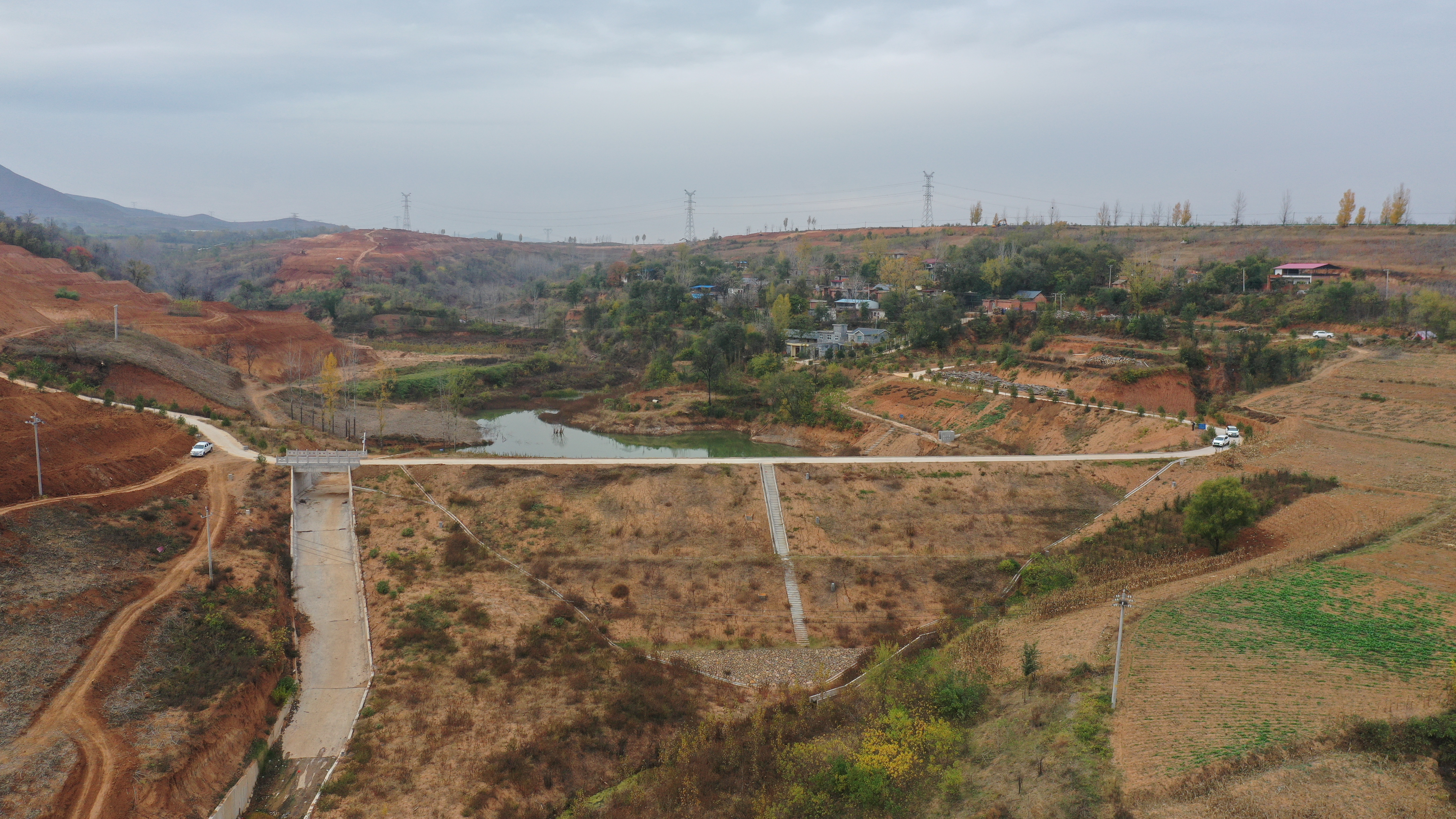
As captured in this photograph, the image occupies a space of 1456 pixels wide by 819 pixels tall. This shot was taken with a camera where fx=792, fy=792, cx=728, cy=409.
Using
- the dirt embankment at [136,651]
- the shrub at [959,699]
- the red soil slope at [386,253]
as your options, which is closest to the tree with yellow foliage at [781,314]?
the dirt embankment at [136,651]

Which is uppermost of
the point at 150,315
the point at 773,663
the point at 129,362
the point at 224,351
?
the point at 150,315

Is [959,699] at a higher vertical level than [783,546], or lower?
higher

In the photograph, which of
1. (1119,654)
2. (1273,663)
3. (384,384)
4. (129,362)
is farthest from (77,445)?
(1273,663)

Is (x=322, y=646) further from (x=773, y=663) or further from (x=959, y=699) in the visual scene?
(x=959, y=699)

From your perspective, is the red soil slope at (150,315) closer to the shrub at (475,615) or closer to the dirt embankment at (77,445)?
the dirt embankment at (77,445)

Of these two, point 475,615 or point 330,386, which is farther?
point 330,386

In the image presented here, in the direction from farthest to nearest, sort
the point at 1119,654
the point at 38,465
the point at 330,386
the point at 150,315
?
the point at 150,315, the point at 330,386, the point at 38,465, the point at 1119,654
